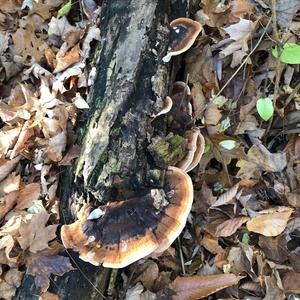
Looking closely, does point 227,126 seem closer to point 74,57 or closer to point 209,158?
point 209,158

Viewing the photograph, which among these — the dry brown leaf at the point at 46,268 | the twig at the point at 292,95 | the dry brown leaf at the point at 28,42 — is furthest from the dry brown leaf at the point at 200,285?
the dry brown leaf at the point at 28,42

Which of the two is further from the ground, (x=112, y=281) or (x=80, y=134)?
(x=80, y=134)

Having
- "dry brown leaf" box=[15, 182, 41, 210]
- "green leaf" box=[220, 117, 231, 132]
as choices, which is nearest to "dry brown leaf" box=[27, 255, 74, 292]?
"dry brown leaf" box=[15, 182, 41, 210]

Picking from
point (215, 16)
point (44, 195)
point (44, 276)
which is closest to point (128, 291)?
point (44, 276)

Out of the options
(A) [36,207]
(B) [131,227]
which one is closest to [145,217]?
(B) [131,227]

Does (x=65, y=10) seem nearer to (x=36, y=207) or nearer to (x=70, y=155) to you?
(x=70, y=155)

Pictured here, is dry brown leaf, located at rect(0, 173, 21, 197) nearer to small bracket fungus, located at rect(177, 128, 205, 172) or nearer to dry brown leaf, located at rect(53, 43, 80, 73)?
dry brown leaf, located at rect(53, 43, 80, 73)
